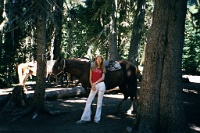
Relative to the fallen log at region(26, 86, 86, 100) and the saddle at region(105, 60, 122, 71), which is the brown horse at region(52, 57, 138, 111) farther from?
the fallen log at region(26, 86, 86, 100)

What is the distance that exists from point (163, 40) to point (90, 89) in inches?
144

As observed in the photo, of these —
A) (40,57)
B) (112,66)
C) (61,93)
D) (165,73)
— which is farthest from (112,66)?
(61,93)

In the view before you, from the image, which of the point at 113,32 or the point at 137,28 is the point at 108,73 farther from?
the point at 113,32

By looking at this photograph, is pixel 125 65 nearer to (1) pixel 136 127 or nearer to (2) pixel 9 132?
(1) pixel 136 127

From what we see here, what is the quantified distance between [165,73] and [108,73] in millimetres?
3539

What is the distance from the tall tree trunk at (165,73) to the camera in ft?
28.2

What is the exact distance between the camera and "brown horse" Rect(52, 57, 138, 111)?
37.0 ft

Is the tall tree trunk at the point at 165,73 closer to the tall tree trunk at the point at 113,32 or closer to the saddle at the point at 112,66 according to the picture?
the saddle at the point at 112,66

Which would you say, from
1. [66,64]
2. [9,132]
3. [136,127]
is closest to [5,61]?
[66,64]

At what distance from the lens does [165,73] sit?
8695mm

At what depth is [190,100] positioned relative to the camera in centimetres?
1602

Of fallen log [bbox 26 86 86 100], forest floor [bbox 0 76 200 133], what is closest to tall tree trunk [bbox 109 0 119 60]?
fallen log [bbox 26 86 86 100]

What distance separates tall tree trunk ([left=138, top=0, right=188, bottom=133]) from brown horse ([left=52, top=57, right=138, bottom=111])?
3083 millimetres

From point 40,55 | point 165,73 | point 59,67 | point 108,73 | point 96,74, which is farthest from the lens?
point 108,73
